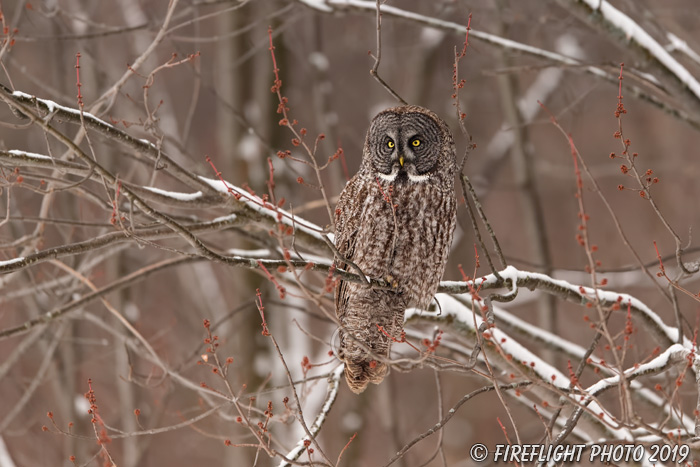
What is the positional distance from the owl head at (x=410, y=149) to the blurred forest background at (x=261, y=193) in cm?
33

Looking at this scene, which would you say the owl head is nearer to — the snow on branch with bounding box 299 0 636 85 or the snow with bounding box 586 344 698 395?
the snow on branch with bounding box 299 0 636 85

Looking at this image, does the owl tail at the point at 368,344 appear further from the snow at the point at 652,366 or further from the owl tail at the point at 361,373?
the snow at the point at 652,366

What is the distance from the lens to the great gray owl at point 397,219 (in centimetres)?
405

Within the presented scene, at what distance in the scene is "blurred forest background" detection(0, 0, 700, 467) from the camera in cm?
397

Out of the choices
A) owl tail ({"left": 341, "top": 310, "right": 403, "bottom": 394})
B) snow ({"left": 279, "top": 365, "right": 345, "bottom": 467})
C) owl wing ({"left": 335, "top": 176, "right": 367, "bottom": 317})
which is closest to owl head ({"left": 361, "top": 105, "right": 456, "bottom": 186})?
owl wing ({"left": 335, "top": 176, "right": 367, "bottom": 317})

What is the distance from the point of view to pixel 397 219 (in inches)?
159

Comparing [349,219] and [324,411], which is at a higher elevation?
[349,219]

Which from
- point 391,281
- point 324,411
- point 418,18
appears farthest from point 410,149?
point 324,411

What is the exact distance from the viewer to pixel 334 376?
14.5ft

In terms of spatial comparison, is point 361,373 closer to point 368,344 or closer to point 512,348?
point 368,344

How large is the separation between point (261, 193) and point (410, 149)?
13.5 feet

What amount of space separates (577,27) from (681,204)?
866 cm

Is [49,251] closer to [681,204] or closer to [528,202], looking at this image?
[528,202]

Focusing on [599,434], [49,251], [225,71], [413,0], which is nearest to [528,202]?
[225,71]
